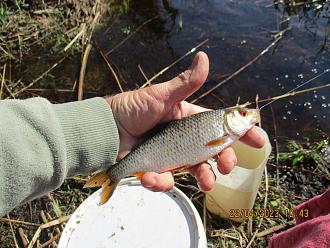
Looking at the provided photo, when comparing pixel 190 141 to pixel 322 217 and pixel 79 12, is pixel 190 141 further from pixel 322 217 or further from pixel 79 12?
pixel 79 12

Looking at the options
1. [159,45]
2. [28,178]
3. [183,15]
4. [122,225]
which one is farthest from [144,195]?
[183,15]

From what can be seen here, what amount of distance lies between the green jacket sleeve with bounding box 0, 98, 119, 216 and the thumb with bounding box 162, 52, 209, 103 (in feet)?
1.32

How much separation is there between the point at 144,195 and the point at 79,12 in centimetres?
390

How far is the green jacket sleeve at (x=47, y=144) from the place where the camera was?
2.05 metres

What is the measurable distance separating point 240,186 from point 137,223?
867mm

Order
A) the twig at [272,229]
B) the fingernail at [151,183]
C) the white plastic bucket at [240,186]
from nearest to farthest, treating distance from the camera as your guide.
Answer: the fingernail at [151,183]
the white plastic bucket at [240,186]
the twig at [272,229]

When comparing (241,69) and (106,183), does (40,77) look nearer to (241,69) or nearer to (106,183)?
(241,69)

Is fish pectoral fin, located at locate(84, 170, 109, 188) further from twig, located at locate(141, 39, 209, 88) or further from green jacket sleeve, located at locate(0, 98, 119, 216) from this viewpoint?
twig, located at locate(141, 39, 209, 88)

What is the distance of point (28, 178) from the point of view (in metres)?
2.10

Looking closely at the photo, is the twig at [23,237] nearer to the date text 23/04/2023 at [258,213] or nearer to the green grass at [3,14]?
the date text 23/04/2023 at [258,213]

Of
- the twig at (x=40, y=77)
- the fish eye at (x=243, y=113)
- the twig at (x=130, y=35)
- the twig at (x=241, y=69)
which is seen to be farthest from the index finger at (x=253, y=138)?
the twig at (x=130, y=35)

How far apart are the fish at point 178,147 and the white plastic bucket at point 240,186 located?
0.62m

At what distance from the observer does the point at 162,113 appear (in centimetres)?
261

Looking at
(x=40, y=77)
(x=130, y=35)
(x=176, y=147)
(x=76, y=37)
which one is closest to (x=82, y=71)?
(x=40, y=77)
